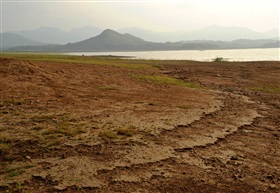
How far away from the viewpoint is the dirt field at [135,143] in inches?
260

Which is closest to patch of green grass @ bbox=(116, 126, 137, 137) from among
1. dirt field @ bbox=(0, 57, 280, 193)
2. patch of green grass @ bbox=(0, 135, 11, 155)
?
dirt field @ bbox=(0, 57, 280, 193)

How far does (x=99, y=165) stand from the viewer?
24.1 feet

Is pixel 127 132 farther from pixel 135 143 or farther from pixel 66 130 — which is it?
pixel 66 130

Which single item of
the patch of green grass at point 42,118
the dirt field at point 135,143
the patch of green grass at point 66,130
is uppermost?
the patch of green grass at point 42,118

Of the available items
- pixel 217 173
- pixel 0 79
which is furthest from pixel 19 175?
pixel 0 79

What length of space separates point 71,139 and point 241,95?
13767mm

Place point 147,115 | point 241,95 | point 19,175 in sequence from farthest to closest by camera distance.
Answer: point 241,95
point 147,115
point 19,175

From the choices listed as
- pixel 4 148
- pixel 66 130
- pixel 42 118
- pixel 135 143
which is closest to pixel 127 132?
pixel 135 143

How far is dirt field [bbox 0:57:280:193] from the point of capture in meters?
6.61

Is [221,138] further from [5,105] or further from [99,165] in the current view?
[5,105]

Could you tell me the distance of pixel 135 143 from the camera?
8.84 metres

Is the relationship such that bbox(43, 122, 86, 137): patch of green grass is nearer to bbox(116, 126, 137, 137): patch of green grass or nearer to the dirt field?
the dirt field

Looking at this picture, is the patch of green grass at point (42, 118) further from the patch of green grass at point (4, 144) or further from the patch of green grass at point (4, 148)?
the patch of green grass at point (4, 148)

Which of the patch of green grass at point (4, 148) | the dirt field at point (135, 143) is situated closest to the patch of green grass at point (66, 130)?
the dirt field at point (135, 143)
